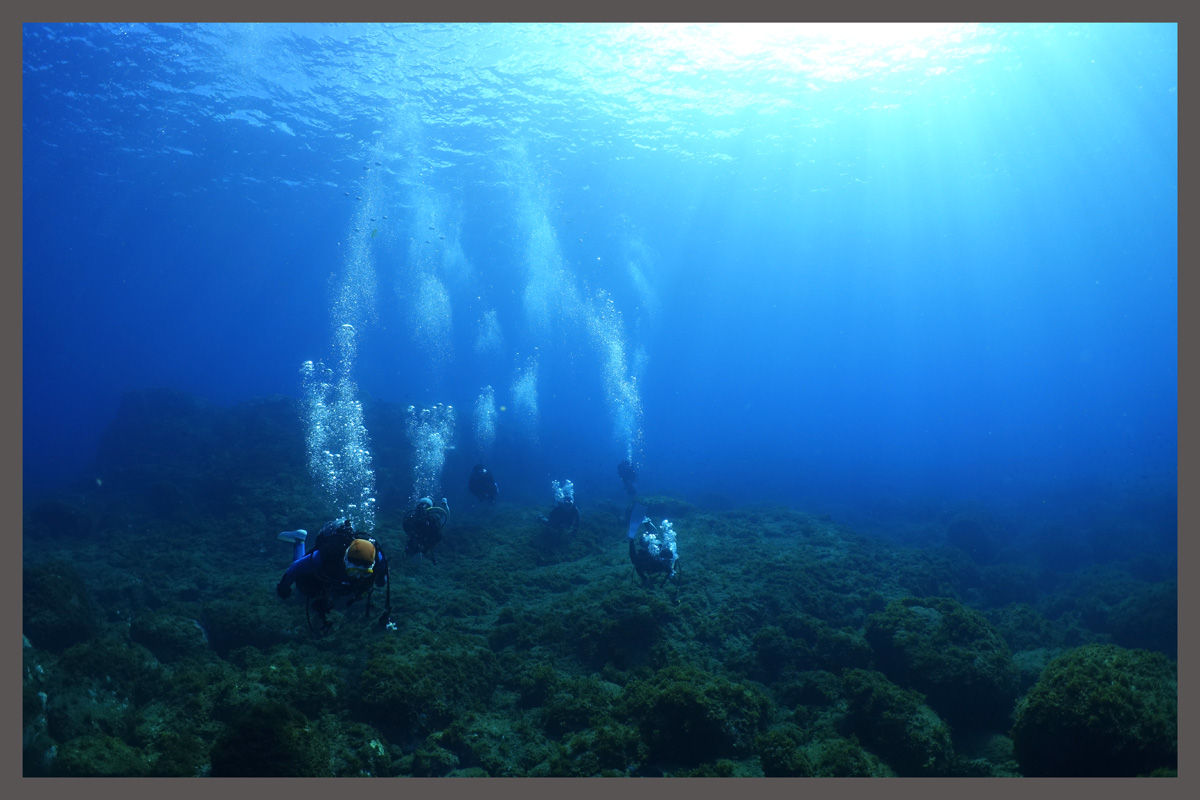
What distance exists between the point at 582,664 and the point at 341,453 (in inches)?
708

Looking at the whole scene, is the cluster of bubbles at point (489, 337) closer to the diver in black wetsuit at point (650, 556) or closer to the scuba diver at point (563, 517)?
the scuba diver at point (563, 517)

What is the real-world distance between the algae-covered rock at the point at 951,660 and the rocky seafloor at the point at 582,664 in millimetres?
31

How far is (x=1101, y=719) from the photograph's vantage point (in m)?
4.12

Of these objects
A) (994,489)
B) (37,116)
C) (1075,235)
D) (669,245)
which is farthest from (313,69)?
(1075,235)

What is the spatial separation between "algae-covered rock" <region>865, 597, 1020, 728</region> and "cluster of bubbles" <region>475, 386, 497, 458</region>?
2474 cm

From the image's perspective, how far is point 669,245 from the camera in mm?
63156

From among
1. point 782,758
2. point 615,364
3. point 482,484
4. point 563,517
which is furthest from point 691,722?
point 615,364

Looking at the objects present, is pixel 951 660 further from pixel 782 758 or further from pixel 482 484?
pixel 482 484

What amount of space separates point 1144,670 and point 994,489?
125 feet

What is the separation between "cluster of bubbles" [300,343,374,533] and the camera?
1586cm

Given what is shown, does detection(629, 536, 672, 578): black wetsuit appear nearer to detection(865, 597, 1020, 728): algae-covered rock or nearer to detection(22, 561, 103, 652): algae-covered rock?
detection(865, 597, 1020, 728): algae-covered rock

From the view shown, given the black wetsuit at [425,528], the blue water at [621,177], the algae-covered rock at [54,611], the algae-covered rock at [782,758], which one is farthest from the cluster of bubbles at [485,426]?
the algae-covered rock at [782,758]

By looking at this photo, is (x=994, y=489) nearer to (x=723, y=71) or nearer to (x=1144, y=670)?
(x=723, y=71)

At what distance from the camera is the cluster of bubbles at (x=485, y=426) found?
30188 mm
